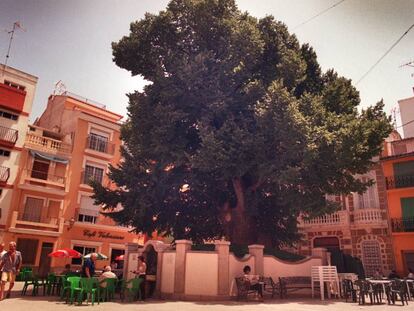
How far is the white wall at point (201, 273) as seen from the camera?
14570 mm

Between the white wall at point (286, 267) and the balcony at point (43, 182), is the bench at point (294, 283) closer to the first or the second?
the white wall at point (286, 267)

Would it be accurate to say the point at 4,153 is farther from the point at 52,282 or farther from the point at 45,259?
the point at 52,282

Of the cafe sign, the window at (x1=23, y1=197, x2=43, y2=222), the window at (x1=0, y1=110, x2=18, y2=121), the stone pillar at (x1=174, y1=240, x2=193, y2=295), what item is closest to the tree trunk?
the stone pillar at (x1=174, y1=240, x2=193, y2=295)

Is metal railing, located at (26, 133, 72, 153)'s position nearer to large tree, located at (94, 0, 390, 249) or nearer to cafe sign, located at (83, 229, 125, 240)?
cafe sign, located at (83, 229, 125, 240)

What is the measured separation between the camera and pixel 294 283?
54.2 ft

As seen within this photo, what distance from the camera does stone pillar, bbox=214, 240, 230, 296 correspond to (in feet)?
47.8

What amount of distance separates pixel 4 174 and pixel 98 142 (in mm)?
8861

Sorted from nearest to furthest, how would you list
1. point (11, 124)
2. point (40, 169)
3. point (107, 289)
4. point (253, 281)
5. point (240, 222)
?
point (107, 289) < point (253, 281) < point (240, 222) < point (11, 124) < point (40, 169)

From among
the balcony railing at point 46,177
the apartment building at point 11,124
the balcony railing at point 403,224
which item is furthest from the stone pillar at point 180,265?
the balcony railing at point 46,177

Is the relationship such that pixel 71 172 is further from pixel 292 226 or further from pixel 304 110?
pixel 304 110

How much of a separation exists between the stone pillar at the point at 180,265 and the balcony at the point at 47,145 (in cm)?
2002

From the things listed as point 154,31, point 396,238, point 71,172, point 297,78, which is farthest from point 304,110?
point 71,172

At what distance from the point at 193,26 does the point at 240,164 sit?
7539 millimetres

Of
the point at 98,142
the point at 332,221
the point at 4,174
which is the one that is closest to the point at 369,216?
the point at 332,221
